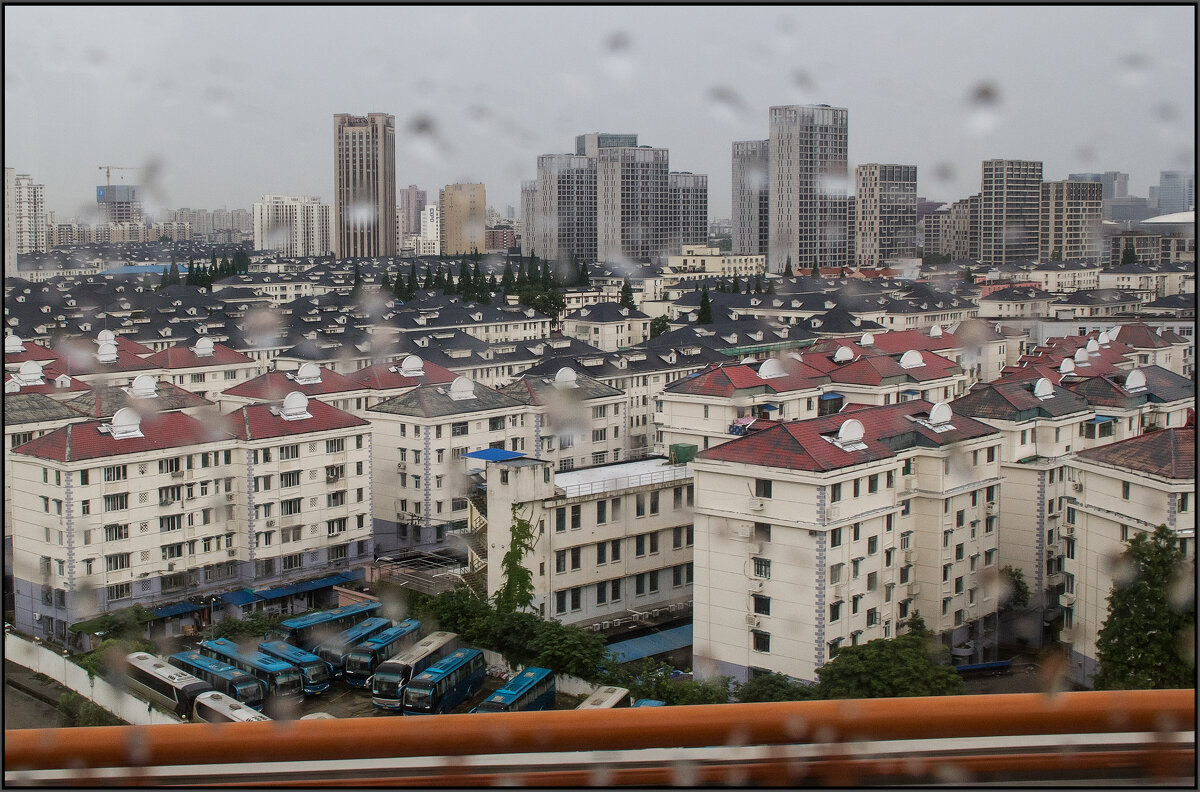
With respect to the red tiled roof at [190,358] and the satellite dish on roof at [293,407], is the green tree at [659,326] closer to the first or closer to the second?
the red tiled roof at [190,358]

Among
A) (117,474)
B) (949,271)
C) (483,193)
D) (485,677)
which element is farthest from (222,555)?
(483,193)

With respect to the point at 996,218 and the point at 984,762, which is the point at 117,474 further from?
the point at 996,218

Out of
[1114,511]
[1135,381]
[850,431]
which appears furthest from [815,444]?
[1135,381]

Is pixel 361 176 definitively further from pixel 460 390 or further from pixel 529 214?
pixel 460 390

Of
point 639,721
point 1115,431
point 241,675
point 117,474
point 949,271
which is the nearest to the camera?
point 639,721

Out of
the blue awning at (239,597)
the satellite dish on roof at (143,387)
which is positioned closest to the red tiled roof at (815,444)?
the blue awning at (239,597)

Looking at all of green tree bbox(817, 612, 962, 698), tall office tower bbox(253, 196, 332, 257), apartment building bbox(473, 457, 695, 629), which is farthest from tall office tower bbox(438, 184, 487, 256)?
green tree bbox(817, 612, 962, 698)

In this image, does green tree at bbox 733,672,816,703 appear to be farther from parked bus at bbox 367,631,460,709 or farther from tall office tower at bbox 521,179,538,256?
tall office tower at bbox 521,179,538,256
